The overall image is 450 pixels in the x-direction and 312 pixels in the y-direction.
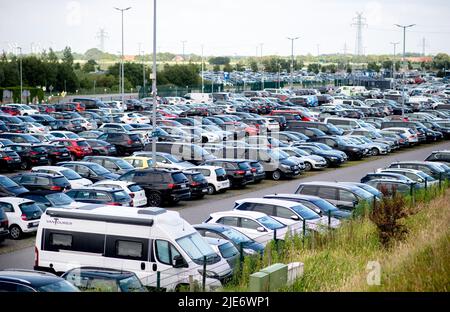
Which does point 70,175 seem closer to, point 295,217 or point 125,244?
point 295,217

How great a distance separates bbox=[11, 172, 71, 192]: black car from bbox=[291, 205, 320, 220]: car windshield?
9.78m

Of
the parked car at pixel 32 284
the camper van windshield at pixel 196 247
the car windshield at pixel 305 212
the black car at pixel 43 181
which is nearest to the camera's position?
the parked car at pixel 32 284

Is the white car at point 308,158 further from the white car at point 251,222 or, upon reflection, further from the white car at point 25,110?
the white car at point 25,110

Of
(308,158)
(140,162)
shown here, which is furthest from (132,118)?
(140,162)

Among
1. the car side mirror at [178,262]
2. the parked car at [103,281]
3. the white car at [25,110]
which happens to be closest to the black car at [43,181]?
the car side mirror at [178,262]

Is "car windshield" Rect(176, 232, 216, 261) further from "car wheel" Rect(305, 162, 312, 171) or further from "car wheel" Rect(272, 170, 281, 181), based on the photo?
"car wheel" Rect(305, 162, 312, 171)

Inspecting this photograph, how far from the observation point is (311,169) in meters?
41.1

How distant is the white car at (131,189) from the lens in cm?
2814

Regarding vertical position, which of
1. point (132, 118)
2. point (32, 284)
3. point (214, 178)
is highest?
point (132, 118)

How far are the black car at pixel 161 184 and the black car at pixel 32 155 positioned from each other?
9.62m

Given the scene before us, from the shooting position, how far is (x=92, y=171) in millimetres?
32406

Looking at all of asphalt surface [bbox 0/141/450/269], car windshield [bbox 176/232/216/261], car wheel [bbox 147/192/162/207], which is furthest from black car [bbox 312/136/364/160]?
car windshield [bbox 176/232/216/261]

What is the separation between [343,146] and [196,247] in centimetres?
2898
